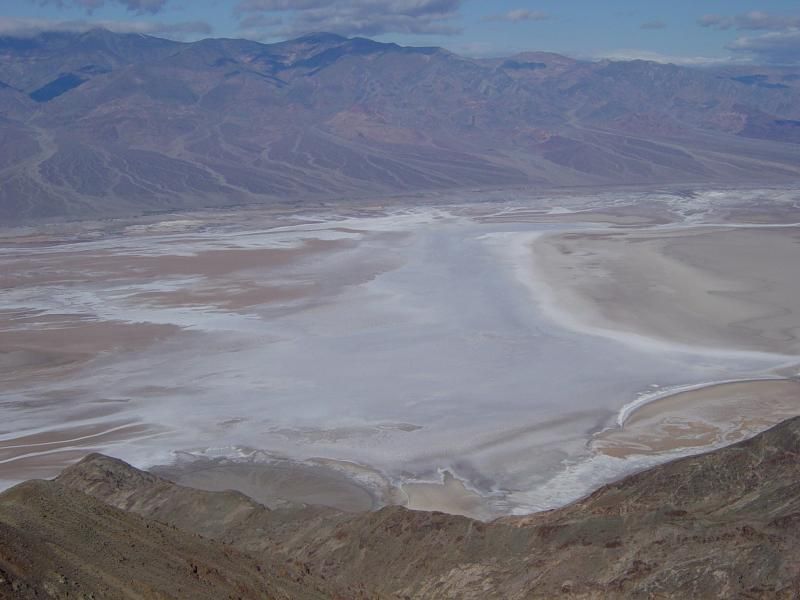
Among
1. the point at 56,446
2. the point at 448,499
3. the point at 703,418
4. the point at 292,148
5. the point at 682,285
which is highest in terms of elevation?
the point at 292,148

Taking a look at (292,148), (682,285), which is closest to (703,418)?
(682,285)

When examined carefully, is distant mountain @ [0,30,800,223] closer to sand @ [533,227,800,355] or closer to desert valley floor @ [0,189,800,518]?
desert valley floor @ [0,189,800,518]

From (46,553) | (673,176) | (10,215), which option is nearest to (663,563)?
(46,553)

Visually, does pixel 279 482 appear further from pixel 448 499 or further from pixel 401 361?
pixel 401 361

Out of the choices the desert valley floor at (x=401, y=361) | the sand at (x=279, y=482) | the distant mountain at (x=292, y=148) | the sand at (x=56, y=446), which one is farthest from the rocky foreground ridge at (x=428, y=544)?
the distant mountain at (x=292, y=148)

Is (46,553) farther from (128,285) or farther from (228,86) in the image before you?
(228,86)

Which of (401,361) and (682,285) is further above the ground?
(401,361)

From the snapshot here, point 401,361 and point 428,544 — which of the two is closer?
point 428,544
